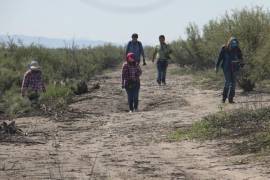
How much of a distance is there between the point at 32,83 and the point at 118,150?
8.40 metres

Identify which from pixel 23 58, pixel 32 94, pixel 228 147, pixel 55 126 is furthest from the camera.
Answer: pixel 23 58

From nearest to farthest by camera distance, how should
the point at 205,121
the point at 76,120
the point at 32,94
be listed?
the point at 205,121 → the point at 76,120 → the point at 32,94

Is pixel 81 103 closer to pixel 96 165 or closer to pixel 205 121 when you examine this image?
pixel 205 121

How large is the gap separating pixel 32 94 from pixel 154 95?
4501mm

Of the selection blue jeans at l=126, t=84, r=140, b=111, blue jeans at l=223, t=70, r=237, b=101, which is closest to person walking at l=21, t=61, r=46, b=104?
blue jeans at l=126, t=84, r=140, b=111

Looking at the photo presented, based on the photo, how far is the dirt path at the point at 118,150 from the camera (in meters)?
9.56

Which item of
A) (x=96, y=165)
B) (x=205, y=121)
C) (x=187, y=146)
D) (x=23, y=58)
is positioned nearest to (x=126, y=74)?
(x=205, y=121)

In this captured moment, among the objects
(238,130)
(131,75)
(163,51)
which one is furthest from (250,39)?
(238,130)

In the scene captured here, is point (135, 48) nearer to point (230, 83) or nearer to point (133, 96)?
point (133, 96)

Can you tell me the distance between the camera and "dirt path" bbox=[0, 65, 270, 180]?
956cm

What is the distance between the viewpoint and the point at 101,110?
1894 centimetres

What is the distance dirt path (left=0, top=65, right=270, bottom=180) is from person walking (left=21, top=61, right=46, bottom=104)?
4.86 ft

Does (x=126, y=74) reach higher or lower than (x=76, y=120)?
higher

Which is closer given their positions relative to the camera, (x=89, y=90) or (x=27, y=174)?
(x=27, y=174)
